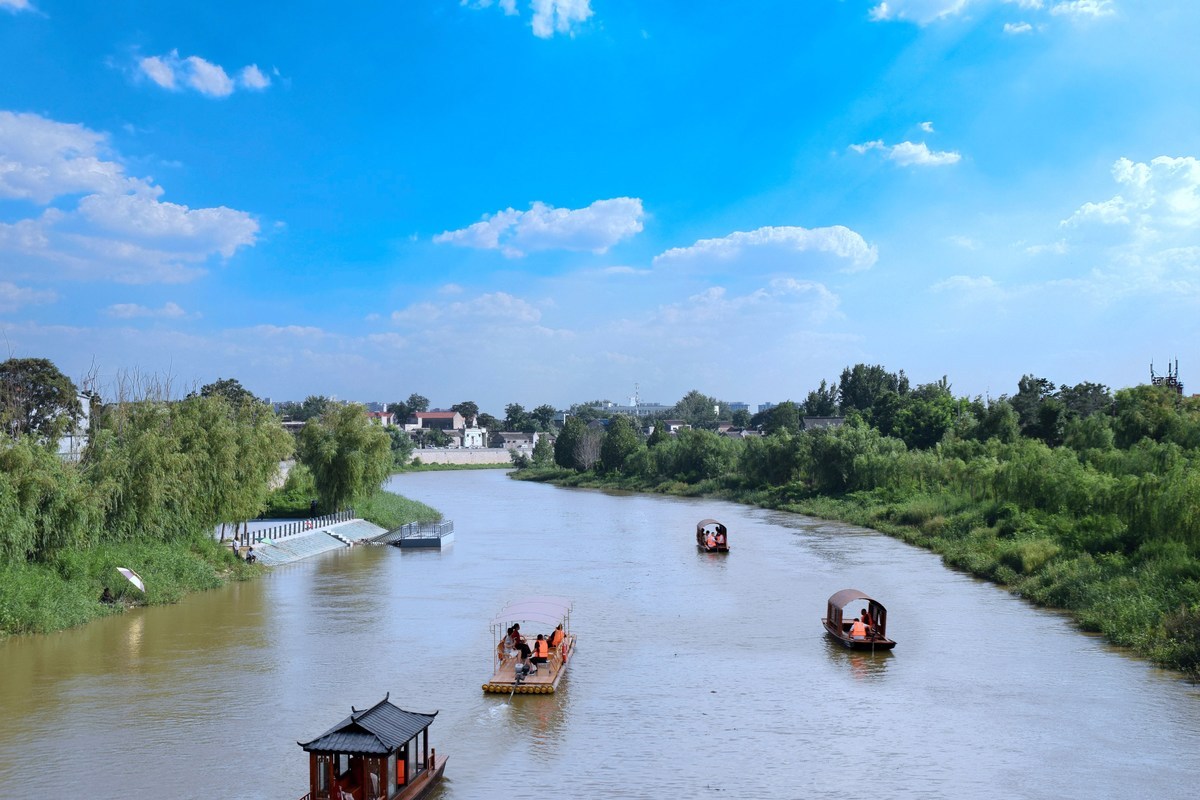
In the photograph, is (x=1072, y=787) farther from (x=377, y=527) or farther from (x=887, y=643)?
(x=377, y=527)

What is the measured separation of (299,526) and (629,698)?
2566 cm

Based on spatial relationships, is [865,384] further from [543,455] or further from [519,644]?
[519,644]

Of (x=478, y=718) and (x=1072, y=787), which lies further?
(x=478, y=718)

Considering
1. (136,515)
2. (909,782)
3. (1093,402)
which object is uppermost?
(1093,402)

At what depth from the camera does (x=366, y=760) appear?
11.5 metres

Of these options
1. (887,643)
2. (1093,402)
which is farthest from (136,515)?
(1093,402)

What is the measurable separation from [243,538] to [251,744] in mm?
21104

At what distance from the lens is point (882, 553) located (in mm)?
37875

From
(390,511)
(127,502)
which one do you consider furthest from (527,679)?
(390,511)

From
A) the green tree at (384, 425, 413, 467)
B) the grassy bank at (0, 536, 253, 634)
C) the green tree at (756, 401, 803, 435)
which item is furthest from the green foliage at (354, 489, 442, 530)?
the green tree at (756, 401, 803, 435)

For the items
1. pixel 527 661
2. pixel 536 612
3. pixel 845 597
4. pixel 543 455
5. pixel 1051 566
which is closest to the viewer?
pixel 527 661

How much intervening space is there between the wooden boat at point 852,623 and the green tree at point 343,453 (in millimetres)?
26763

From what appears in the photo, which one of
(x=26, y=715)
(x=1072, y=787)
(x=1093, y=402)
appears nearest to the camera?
(x=1072, y=787)

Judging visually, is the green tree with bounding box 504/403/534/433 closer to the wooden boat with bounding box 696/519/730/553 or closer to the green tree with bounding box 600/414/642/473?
the green tree with bounding box 600/414/642/473
